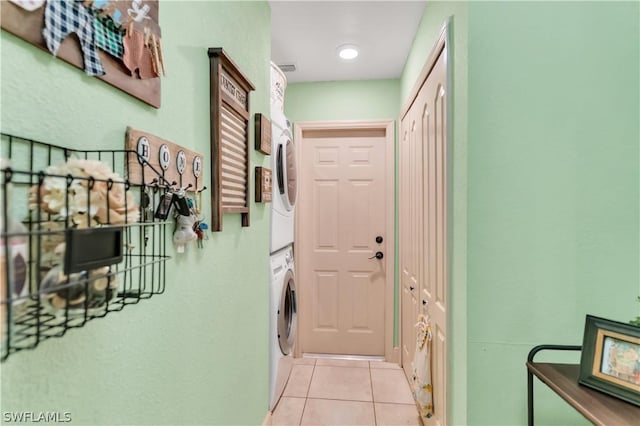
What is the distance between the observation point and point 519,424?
1338 mm

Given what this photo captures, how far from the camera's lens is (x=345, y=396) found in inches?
99.2

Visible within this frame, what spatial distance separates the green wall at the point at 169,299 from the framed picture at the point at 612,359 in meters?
1.25

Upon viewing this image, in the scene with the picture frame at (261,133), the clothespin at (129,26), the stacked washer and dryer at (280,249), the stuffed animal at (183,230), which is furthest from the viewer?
the stacked washer and dryer at (280,249)

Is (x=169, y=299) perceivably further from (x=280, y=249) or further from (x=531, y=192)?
(x=280, y=249)

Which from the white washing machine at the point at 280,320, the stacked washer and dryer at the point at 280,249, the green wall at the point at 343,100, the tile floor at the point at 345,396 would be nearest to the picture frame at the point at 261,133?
the stacked washer and dryer at the point at 280,249

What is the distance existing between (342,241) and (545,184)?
2091 mm

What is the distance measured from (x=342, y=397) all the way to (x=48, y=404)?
7.46 feet

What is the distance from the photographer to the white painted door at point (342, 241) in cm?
323

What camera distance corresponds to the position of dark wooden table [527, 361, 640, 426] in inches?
33.8

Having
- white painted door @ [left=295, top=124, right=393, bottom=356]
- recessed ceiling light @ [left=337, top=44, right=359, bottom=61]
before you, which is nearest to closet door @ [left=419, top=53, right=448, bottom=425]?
recessed ceiling light @ [left=337, top=44, right=359, bottom=61]

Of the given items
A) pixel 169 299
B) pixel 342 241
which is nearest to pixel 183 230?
pixel 169 299

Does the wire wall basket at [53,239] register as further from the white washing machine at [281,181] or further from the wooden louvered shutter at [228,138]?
the white washing machine at [281,181]

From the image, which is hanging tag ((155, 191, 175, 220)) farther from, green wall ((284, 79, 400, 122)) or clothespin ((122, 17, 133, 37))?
green wall ((284, 79, 400, 122))

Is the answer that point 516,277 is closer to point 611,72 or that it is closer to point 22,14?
point 611,72
